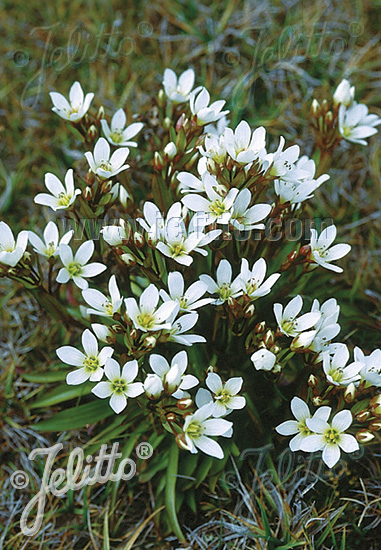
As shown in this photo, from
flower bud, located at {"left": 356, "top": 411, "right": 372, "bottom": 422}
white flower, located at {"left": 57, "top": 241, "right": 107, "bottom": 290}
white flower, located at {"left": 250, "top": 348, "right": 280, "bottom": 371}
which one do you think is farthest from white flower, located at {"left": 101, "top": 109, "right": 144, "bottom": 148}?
flower bud, located at {"left": 356, "top": 411, "right": 372, "bottom": 422}

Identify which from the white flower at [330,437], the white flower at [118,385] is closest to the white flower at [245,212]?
the white flower at [118,385]

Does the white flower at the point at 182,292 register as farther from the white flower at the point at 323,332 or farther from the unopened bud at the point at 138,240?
the white flower at the point at 323,332

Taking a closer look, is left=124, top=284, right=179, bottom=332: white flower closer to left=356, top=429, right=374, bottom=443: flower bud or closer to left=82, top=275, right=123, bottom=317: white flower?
left=82, top=275, right=123, bottom=317: white flower

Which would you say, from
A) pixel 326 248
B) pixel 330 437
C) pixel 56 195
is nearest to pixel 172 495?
pixel 330 437

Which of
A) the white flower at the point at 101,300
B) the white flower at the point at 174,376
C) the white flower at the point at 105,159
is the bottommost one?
the white flower at the point at 174,376

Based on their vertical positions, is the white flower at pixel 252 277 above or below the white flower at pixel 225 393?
above

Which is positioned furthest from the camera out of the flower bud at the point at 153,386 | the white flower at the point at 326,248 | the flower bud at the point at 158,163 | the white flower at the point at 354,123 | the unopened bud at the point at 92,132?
the white flower at the point at 354,123

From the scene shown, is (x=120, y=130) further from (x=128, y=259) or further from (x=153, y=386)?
(x=153, y=386)
